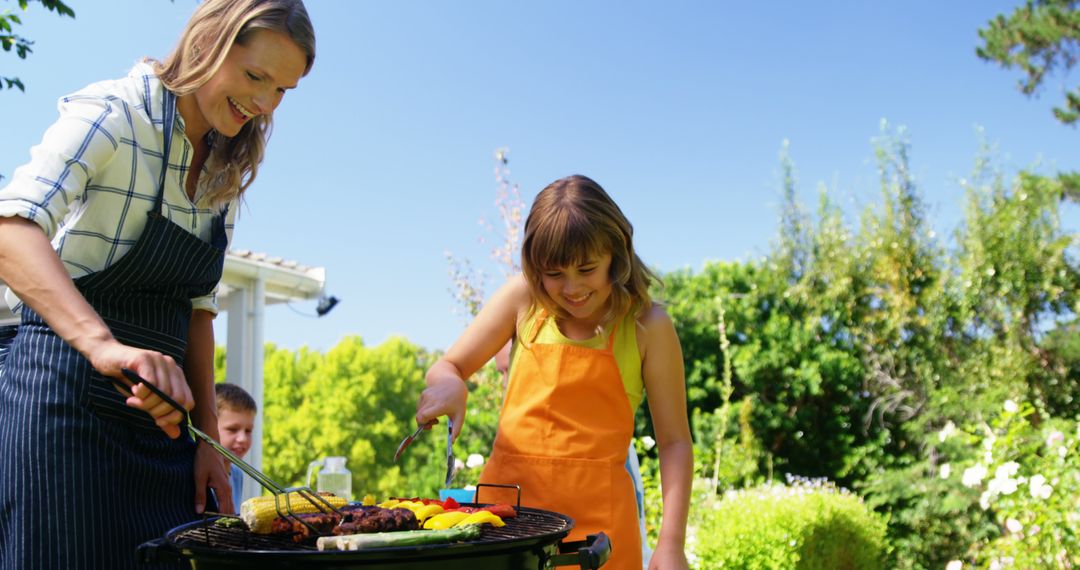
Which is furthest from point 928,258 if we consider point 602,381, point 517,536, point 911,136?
point 517,536

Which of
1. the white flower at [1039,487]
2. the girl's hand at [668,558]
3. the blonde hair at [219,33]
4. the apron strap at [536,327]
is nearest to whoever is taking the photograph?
the blonde hair at [219,33]

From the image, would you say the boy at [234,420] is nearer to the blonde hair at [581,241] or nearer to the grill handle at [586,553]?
the blonde hair at [581,241]

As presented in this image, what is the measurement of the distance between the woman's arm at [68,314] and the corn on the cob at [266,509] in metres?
0.17

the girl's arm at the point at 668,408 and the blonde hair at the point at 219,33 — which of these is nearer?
the blonde hair at the point at 219,33

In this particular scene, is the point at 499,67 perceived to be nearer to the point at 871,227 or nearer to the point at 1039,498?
the point at 871,227

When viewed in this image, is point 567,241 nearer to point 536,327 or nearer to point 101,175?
point 536,327

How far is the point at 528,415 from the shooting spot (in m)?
1.96

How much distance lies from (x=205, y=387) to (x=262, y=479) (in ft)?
1.86

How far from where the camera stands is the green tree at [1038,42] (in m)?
7.66

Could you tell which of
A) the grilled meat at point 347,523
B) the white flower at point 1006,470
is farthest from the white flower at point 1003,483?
the grilled meat at point 347,523

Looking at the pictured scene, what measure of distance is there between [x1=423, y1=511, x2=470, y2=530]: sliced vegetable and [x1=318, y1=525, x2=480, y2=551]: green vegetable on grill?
95 millimetres

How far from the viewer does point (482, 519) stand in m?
1.40

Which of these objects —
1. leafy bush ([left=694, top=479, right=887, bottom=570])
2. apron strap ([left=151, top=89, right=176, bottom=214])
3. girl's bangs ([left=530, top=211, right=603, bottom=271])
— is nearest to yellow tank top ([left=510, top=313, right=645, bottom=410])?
girl's bangs ([left=530, top=211, right=603, bottom=271])

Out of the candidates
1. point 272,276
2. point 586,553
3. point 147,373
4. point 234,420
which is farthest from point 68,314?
point 272,276
